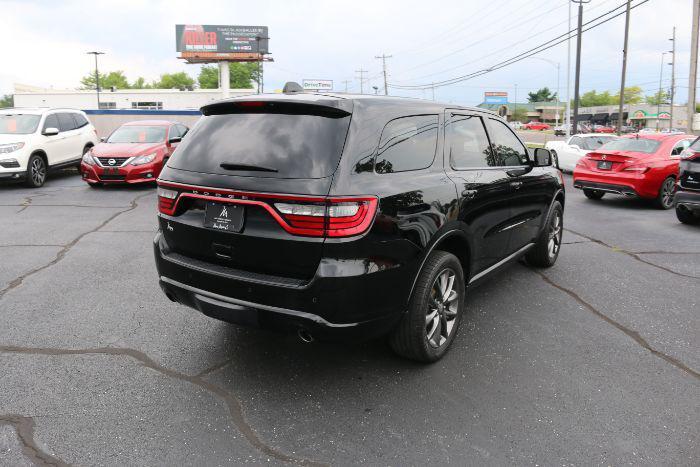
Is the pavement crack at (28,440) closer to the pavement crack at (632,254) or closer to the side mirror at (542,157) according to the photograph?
the side mirror at (542,157)

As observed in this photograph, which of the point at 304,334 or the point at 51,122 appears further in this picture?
the point at 51,122

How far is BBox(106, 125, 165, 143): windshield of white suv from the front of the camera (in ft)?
43.4

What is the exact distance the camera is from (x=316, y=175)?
2.93m

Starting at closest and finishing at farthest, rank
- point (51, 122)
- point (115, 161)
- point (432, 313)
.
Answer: point (432, 313)
point (115, 161)
point (51, 122)

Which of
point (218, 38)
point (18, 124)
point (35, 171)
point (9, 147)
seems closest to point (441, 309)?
point (9, 147)

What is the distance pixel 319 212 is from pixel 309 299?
1.57ft

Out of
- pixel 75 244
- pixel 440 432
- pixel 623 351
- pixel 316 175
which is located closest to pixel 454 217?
pixel 316 175

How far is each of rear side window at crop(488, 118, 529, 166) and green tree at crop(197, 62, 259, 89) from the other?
106 meters

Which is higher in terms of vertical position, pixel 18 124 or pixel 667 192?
pixel 18 124

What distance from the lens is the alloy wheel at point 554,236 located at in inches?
237

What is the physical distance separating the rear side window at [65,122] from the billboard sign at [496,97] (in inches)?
4997

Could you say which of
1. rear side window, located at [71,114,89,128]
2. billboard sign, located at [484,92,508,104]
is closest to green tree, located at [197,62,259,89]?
billboard sign, located at [484,92,508,104]

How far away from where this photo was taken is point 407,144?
3.50 metres

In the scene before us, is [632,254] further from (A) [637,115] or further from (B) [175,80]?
(B) [175,80]
